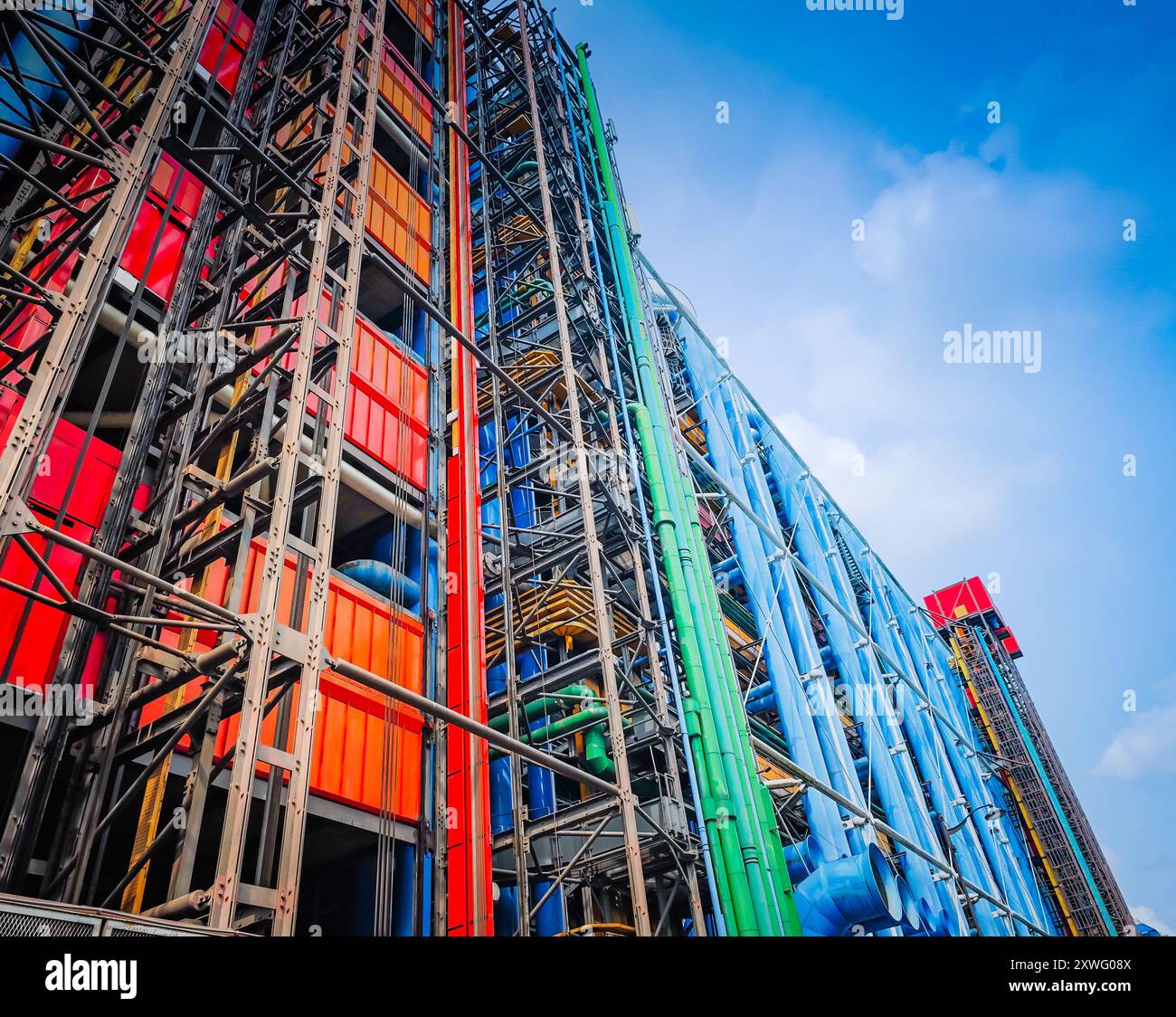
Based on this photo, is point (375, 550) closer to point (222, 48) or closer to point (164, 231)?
point (164, 231)

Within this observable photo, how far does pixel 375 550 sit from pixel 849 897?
11274 millimetres

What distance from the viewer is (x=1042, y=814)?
118 feet

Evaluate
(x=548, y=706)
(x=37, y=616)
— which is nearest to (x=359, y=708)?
(x=548, y=706)

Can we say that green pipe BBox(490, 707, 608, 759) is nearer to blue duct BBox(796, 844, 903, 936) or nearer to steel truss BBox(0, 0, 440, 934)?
steel truss BBox(0, 0, 440, 934)

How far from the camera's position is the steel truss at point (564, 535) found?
1246cm

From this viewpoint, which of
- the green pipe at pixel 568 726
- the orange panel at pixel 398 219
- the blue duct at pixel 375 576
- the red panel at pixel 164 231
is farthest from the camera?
the orange panel at pixel 398 219

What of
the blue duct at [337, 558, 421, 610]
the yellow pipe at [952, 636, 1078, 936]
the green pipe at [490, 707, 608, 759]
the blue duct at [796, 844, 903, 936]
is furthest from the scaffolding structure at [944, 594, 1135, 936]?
the blue duct at [337, 558, 421, 610]

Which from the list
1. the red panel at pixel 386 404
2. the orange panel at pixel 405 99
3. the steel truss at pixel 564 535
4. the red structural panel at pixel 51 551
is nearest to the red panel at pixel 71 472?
the red structural panel at pixel 51 551

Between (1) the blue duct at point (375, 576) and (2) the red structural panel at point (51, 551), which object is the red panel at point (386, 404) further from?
(2) the red structural panel at point (51, 551)

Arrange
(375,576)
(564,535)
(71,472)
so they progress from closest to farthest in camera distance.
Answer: (71,472) < (564,535) < (375,576)

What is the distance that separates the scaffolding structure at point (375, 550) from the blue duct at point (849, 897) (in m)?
0.08

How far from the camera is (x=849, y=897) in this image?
13.5 metres
